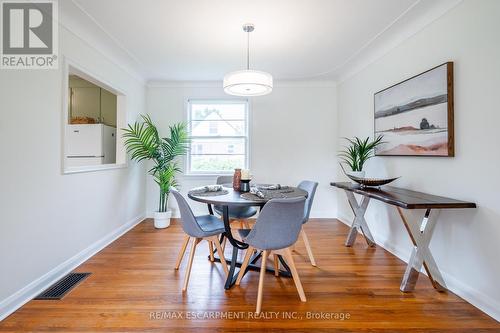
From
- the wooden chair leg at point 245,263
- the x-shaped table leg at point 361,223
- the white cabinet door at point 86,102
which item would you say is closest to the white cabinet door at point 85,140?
the white cabinet door at point 86,102

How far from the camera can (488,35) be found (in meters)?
1.76

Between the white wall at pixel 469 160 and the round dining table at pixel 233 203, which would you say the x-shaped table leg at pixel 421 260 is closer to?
the white wall at pixel 469 160

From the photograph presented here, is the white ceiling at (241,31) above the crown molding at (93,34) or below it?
above

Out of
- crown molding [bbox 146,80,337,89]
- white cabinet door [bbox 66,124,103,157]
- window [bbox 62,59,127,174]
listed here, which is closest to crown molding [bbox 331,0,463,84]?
crown molding [bbox 146,80,337,89]

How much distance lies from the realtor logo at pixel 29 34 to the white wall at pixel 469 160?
3419 mm

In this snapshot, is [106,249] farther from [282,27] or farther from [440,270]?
[440,270]

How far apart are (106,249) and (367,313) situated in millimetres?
2845

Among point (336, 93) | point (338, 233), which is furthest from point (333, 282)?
point (336, 93)

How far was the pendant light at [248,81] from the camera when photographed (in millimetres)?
2273

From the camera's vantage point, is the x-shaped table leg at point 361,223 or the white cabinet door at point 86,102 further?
the white cabinet door at point 86,102

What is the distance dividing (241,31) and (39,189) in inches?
95.0

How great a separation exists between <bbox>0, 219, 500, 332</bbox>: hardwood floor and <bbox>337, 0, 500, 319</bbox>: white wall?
28 centimetres

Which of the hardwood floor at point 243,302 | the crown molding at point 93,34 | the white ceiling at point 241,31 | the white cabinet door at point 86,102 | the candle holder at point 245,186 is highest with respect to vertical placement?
the white ceiling at point 241,31

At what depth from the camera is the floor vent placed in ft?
6.41
